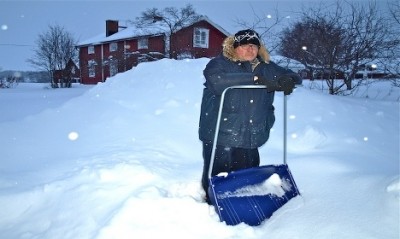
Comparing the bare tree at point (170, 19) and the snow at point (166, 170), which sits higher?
the bare tree at point (170, 19)

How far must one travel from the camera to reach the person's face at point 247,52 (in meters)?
2.59

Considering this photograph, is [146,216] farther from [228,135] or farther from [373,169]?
[373,169]

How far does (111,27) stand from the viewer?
112 ft

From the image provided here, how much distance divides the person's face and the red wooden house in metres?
14.6

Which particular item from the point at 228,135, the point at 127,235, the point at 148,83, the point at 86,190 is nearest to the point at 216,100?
the point at 228,135

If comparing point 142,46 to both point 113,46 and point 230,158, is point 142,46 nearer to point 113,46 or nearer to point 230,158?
point 113,46

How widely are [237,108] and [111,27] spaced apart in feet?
113

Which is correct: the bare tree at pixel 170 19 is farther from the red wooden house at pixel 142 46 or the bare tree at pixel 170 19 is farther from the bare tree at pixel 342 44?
the bare tree at pixel 342 44

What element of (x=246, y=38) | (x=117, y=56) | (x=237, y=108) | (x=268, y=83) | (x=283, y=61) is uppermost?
(x=117, y=56)

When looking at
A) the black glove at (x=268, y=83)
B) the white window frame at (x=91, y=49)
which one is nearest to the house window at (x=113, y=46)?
the white window frame at (x=91, y=49)

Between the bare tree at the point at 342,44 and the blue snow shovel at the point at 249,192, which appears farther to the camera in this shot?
the bare tree at the point at 342,44

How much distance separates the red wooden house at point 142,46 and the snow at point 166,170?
36.4ft

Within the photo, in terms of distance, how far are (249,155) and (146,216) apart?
102 cm

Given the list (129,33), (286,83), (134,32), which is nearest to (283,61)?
(286,83)
